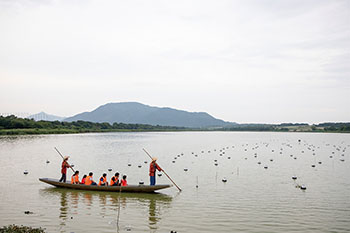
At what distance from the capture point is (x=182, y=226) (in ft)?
44.9

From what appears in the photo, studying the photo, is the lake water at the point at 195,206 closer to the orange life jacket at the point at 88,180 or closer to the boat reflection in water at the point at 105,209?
the boat reflection in water at the point at 105,209

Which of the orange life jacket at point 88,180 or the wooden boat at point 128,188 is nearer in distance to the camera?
the wooden boat at point 128,188

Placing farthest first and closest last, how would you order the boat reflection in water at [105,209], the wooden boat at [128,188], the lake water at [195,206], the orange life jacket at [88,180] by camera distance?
the orange life jacket at [88,180], the wooden boat at [128,188], the lake water at [195,206], the boat reflection in water at [105,209]

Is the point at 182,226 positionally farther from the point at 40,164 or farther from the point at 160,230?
the point at 40,164

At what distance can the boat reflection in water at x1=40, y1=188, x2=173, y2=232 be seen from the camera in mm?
13460

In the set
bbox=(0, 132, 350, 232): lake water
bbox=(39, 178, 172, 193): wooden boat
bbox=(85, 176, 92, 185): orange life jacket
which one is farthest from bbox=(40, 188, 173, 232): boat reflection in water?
bbox=(85, 176, 92, 185): orange life jacket

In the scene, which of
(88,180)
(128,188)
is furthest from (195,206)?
(88,180)

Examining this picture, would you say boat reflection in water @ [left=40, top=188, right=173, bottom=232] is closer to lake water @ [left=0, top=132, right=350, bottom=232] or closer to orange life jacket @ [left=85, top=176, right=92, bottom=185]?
lake water @ [left=0, top=132, right=350, bottom=232]

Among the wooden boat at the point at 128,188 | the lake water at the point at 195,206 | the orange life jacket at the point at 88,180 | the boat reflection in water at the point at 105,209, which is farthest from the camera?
the orange life jacket at the point at 88,180

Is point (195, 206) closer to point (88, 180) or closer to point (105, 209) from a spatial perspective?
point (105, 209)

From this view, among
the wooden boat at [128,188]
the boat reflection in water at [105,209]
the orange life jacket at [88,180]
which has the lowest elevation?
the boat reflection in water at [105,209]

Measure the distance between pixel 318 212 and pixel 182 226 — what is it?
721 centimetres

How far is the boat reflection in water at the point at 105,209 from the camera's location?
13.5 m

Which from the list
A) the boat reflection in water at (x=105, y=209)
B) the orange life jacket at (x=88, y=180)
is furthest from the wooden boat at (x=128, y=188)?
the orange life jacket at (x=88, y=180)
